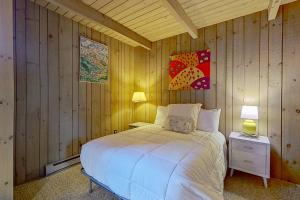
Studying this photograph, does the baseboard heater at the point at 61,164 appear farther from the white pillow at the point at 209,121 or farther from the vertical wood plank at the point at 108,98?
the white pillow at the point at 209,121

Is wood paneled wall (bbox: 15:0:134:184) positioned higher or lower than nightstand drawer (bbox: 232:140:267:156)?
higher

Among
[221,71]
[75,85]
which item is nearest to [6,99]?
[75,85]

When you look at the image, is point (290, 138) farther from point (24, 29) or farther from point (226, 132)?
point (24, 29)

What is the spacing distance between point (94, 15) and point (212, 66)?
209cm

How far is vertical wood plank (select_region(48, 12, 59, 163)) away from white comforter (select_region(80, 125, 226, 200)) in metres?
0.87

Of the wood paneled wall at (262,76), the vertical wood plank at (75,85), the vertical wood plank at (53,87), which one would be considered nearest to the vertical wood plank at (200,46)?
the wood paneled wall at (262,76)

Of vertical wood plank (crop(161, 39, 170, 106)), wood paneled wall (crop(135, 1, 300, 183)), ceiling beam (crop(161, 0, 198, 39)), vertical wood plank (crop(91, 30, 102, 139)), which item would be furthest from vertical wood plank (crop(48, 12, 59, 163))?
wood paneled wall (crop(135, 1, 300, 183))

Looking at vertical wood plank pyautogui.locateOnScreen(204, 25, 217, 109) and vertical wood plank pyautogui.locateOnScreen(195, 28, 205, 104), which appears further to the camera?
vertical wood plank pyautogui.locateOnScreen(195, 28, 205, 104)

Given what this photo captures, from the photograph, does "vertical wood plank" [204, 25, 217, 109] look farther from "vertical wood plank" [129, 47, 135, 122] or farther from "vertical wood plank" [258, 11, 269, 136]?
"vertical wood plank" [129, 47, 135, 122]

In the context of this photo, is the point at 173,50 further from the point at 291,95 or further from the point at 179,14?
the point at 291,95

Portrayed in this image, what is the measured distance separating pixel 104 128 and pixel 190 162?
2.24m

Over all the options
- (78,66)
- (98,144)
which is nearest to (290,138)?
(98,144)

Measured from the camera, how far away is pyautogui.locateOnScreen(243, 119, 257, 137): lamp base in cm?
224

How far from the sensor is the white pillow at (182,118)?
2.38 meters
